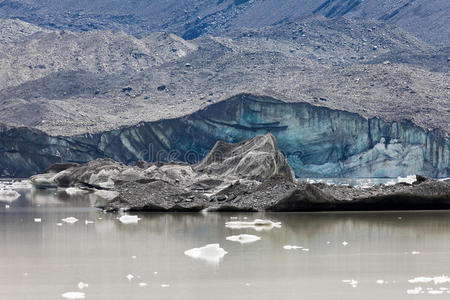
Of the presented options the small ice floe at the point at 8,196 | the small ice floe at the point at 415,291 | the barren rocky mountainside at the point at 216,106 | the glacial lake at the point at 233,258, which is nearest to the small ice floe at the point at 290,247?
the glacial lake at the point at 233,258

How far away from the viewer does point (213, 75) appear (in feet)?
200

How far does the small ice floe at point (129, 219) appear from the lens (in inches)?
523

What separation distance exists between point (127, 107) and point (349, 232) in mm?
45535

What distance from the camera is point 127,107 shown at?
56219 mm

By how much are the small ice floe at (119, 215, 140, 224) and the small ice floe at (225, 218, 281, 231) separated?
157 cm

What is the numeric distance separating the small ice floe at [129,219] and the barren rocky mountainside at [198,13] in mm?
90979

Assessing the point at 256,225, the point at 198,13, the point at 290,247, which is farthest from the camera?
the point at 198,13

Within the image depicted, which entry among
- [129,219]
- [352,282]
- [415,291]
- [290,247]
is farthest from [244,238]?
[415,291]

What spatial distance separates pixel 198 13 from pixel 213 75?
7559cm

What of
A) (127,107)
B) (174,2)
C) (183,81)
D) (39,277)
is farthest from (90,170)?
Result: (174,2)

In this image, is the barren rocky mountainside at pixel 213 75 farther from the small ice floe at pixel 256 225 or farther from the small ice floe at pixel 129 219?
the small ice floe at pixel 256 225

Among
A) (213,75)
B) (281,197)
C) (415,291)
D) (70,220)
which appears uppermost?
(213,75)

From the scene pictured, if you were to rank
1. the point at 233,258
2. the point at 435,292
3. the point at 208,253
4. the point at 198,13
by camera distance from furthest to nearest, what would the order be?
the point at 198,13, the point at 208,253, the point at 233,258, the point at 435,292

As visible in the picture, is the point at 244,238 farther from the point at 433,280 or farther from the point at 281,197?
the point at 281,197
